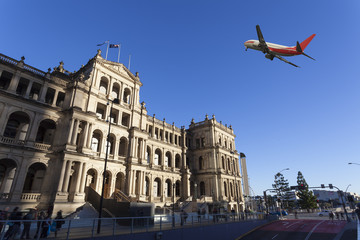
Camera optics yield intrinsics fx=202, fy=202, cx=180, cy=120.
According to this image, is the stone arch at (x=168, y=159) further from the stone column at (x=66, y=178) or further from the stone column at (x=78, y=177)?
the stone column at (x=66, y=178)

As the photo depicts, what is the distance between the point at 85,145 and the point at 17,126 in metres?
8.86

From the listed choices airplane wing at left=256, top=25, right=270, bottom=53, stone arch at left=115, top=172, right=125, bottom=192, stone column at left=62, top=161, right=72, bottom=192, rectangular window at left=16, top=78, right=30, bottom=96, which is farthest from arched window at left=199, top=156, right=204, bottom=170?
rectangular window at left=16, top=78, right=30, bottom=96

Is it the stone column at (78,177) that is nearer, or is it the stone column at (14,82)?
the stone column at (14,82)

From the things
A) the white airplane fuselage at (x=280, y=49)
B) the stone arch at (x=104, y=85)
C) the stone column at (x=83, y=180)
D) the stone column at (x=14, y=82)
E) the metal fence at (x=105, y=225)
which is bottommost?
the metal fence at (x=105, y=225)

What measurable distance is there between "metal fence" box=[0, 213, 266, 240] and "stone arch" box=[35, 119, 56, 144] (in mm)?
17886

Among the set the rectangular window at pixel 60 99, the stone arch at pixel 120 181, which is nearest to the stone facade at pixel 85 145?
the stone arch at pixel 120 181

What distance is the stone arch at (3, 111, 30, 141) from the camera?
2528 cm

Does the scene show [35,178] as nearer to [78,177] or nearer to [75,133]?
[78,177]

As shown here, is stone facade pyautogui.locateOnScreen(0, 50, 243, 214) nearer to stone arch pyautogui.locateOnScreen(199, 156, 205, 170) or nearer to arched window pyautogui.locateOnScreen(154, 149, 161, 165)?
arched window pyautogui.locateOnScreen(154, 149, 161, 165)

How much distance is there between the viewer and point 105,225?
13.4 m

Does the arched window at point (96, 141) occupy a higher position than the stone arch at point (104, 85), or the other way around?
the stone arch at point (104, 85)

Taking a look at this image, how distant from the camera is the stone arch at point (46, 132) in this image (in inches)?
1093

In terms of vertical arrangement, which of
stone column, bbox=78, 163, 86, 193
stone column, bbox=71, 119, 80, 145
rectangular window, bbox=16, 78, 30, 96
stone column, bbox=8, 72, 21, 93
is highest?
rectangular window, bbox=16, 78, 30, 96

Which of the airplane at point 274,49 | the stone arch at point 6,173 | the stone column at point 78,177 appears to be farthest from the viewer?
the stone column at point 78,177
